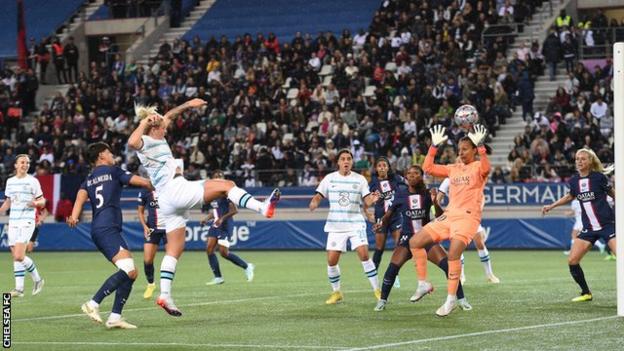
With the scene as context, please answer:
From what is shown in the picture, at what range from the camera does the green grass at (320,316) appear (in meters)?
13.1

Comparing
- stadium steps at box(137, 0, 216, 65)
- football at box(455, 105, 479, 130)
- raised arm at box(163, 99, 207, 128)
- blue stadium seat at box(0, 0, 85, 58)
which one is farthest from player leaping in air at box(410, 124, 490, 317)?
blue stadium seat at box(0, 0, 85, 58)

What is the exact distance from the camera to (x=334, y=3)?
163ft

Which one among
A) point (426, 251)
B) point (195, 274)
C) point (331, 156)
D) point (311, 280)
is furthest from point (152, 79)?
point (426, 251)

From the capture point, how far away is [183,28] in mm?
52469

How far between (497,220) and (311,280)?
12760 mm

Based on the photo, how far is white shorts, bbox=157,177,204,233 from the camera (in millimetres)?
14844

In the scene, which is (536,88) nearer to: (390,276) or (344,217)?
(344,217)

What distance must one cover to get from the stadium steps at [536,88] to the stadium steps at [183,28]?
1605 centimetres

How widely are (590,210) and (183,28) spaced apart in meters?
36.9

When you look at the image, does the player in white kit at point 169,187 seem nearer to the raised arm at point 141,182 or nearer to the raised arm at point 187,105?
the raised arm at point 187,105

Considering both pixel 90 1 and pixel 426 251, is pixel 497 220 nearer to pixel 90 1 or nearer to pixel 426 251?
pixel 426 251
